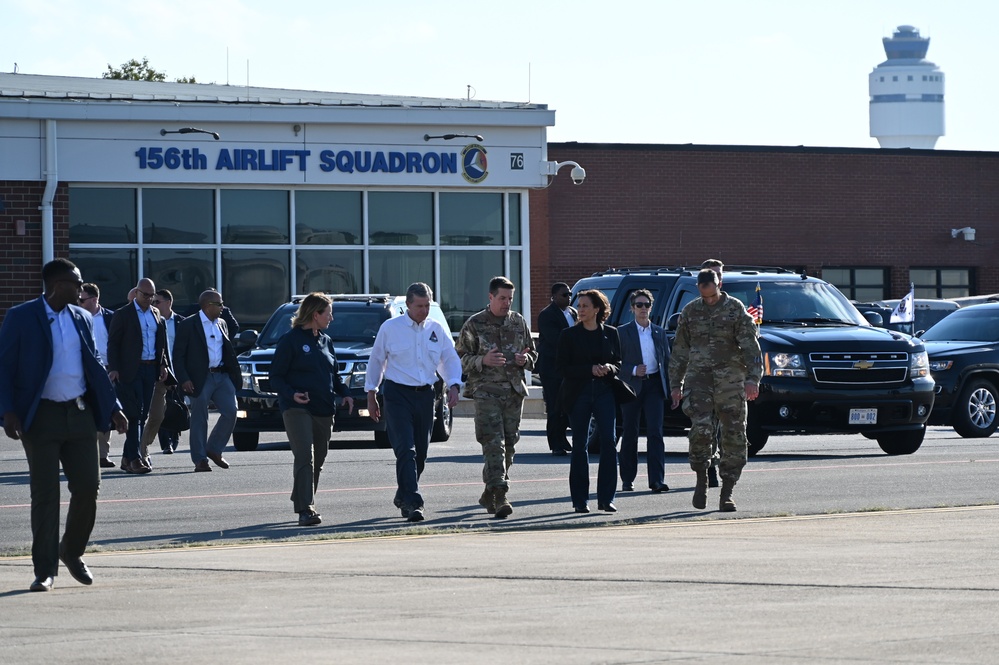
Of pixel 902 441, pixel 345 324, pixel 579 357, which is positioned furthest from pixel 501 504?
pixel 345 324

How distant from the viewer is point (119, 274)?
107ft

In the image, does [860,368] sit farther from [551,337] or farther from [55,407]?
[55,407]

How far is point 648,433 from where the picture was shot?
1538cm

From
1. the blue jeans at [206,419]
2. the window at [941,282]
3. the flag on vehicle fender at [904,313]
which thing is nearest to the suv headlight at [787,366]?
the blue jeans at [206,419]

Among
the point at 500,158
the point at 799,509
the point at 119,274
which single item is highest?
the point at 500,158

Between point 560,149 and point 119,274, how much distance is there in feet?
47.8

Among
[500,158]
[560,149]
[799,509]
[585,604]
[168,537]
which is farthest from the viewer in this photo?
[560,149]

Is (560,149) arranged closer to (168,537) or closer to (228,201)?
(228,201)

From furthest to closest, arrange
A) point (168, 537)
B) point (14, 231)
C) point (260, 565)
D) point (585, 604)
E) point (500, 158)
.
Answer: point (500, 158) → point (14, 231) → point (168, 537) → point (260, 565) → point (585, 604)

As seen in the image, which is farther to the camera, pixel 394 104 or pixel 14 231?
pixel 394 104

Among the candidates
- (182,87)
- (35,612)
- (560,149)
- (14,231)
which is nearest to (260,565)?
(35,612)

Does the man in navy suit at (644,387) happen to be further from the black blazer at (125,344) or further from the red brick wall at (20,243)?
the red brick wall at (20,243)

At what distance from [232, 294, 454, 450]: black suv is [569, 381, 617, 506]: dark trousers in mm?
6203

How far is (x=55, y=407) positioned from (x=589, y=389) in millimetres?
4964
